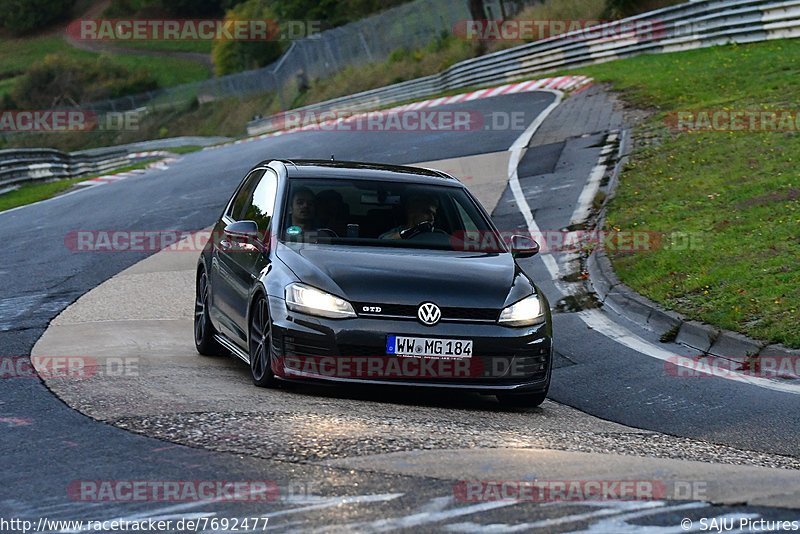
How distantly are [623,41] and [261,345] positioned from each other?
101 feet

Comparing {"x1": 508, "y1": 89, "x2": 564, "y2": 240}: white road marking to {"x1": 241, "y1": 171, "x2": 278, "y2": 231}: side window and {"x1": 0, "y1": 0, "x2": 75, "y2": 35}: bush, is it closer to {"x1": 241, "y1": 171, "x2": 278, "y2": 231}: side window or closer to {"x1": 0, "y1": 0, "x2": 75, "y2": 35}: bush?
{"x1": 241, "y1": 171, "x2": 278, "y2": 231}: side window

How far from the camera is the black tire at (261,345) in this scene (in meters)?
8.81

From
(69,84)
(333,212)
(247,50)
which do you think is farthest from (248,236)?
(69,84)

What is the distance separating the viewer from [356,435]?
7.09 m

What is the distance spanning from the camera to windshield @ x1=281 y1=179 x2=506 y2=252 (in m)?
9.58

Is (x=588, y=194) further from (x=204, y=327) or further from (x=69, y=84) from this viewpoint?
(x=69, y=84)

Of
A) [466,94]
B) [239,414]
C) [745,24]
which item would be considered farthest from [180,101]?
[239,414]

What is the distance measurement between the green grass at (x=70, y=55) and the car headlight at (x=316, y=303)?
329 ft

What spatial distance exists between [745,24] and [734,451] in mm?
27269

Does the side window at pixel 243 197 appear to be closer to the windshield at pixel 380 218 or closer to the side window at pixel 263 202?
the side window at pixel 263 202

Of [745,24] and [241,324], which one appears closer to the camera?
[241,324]

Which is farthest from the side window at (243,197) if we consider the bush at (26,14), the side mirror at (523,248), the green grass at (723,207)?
the bush at (26,14)

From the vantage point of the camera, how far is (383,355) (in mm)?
8406

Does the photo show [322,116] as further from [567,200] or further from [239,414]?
[239,414]
